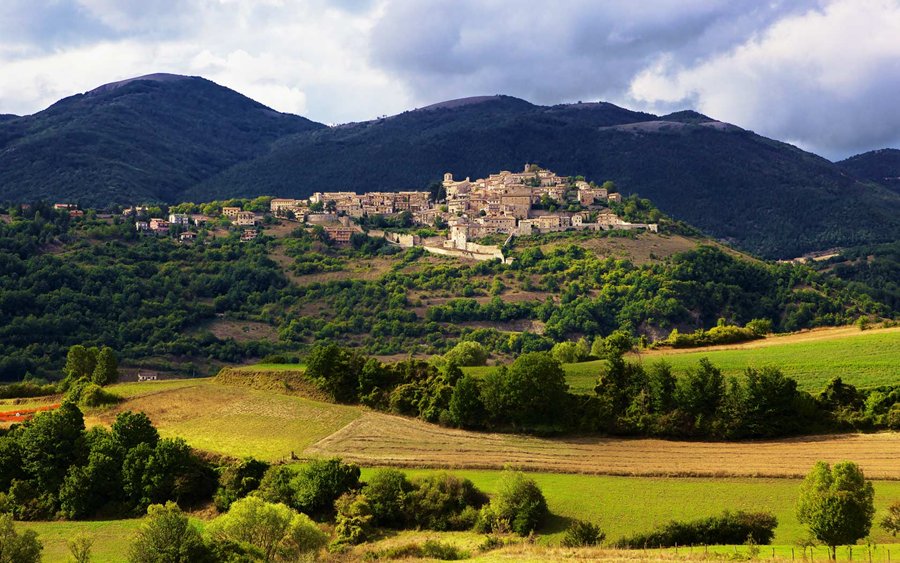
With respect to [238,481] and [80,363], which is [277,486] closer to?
[238,481]

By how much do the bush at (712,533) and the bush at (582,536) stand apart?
94cm

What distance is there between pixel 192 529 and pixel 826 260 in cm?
15215

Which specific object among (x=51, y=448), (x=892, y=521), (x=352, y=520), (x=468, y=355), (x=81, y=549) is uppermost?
(x=468, y=355)

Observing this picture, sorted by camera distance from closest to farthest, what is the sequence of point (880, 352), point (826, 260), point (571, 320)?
point (880, 352) < point (571, 320) < point (826, 260)

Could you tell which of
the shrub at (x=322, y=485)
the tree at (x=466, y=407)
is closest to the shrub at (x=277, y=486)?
the shrub at (x=322, y=485)

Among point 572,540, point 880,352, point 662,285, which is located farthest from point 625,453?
point 662,285

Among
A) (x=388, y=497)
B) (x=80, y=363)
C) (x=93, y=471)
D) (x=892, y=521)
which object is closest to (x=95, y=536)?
(x=93, y=471)

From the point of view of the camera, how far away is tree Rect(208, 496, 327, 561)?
31.5 meters

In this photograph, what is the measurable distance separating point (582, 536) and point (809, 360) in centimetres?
2552

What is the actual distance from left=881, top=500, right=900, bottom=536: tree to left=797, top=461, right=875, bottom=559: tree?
0.82 m

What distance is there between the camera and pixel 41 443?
135 ft

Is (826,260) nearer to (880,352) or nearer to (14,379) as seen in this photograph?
(880,352)

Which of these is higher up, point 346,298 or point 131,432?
point 346,298

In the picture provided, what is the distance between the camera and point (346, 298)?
109m
